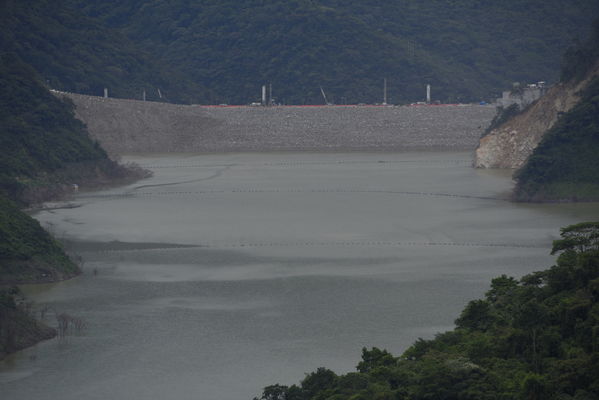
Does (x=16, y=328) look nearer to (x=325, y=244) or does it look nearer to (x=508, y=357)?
(x=508, y=357)

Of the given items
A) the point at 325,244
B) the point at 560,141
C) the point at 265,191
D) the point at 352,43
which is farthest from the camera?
the point at 352,43

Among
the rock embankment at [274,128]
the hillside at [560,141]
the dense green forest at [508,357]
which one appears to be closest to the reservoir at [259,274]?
the hillside at [560,141]

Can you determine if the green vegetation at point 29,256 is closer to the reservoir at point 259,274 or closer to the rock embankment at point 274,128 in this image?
the reservoir at point 259,274

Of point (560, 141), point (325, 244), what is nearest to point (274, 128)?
point (560, 141)

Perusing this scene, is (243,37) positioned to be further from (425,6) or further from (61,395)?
(61,395)

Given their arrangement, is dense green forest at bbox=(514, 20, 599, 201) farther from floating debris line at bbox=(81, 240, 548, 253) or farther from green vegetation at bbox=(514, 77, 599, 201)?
floating debris line at bbox=(81, 240, 548, 253)

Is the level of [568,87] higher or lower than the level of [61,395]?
higher

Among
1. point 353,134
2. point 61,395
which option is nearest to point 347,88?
point 353,134

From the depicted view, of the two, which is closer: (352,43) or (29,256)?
(29,256)
